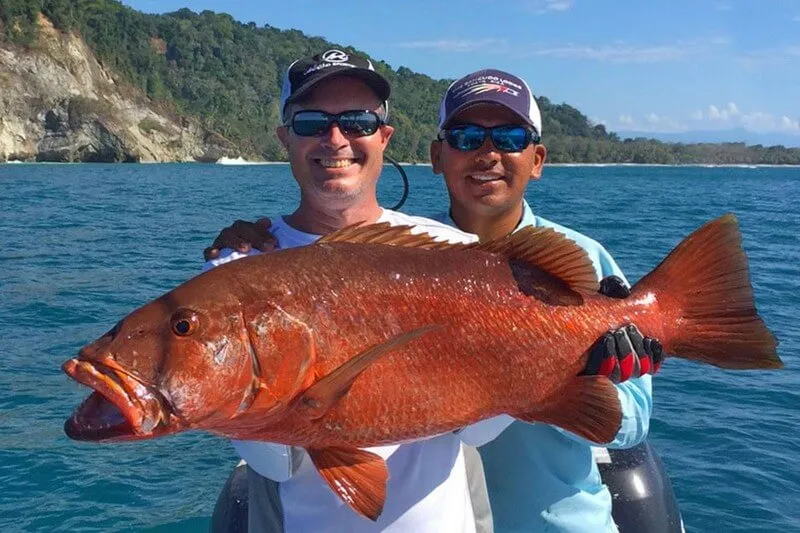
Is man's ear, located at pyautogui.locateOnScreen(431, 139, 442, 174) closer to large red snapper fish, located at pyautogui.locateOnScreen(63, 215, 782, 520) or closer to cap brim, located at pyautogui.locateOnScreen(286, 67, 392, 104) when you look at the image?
cap brim, located at pyautogui.locateOnScreen(286, 67, 392, 104)

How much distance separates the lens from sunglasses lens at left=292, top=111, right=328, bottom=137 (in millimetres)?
3242

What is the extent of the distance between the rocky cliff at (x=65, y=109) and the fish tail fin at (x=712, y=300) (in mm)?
89209

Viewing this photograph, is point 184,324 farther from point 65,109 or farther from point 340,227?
point 65,109

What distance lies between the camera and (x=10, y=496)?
6.58 meters

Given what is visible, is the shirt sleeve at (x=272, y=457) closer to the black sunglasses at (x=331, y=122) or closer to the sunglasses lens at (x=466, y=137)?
the black sunglasses at (x=331, y=122)

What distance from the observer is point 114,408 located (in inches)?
80.4

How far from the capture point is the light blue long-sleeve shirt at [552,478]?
3.62 metres

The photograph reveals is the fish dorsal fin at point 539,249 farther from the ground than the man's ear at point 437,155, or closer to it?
closer to it

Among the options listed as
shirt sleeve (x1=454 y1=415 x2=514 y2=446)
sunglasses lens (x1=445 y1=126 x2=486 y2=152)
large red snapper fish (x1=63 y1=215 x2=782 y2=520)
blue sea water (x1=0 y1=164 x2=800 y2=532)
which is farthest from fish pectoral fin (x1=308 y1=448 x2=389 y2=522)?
blue sea water (x1=0 y1=164 x2=800 y2=532)

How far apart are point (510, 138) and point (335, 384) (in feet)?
7.05

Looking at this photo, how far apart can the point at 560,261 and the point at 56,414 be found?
7.04 meters

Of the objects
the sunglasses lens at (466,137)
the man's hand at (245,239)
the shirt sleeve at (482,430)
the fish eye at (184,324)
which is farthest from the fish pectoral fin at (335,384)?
the sunglasses lens at (466,137)

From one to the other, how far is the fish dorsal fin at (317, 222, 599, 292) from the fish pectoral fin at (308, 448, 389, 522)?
0.71 m

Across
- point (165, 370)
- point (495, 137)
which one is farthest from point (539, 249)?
point (495, 137)
